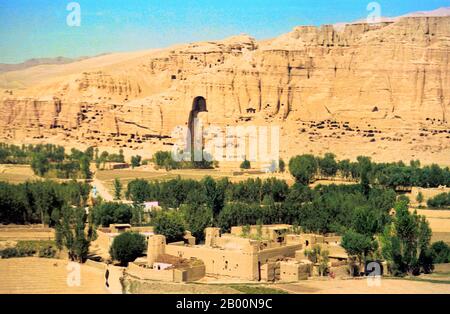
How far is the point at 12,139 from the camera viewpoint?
69.0 metres

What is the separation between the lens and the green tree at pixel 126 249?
27.8 m

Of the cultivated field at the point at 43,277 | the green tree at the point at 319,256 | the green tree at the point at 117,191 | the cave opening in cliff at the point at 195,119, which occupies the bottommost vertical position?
the cultivated field at the point at 43,277

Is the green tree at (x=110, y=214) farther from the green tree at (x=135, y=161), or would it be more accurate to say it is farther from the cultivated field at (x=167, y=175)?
the green tree at (x=135, y=161)

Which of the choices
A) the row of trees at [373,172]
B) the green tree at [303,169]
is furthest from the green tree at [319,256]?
the green tree at [303,169]

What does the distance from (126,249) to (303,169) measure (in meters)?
20.2

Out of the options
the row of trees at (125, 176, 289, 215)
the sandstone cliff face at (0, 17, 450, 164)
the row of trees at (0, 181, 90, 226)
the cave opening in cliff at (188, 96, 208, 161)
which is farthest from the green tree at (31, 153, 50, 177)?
the row of trees at (0, 181, 90, 226)

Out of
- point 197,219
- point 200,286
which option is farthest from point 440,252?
point 200,286

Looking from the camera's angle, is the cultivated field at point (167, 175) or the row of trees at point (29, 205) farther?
the cultivated field at point (167, 175)

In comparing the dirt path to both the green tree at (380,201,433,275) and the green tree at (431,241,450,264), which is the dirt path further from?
the green tree at (431,241,450,264)

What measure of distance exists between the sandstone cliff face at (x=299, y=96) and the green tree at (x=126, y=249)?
28549mm

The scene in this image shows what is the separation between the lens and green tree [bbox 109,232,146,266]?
27.8 meters

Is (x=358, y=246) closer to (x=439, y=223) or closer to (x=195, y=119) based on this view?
(x=439, y=223)

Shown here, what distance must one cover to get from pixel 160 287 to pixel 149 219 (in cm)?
1277

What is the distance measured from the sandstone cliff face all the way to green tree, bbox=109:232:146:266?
93.7ft
